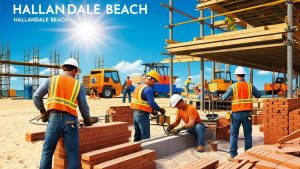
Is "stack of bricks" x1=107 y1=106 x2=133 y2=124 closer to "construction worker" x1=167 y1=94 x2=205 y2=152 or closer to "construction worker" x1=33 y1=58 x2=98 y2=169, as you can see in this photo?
"construction worker" x1=167 y1=94 x2=205 y2=152

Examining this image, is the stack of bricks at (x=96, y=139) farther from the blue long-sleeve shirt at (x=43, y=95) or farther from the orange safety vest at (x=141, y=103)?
the orange safety vest at (x=141, y=103)

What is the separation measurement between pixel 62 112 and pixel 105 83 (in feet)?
74.1

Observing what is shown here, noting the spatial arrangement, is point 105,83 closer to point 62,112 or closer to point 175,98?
point 175,98

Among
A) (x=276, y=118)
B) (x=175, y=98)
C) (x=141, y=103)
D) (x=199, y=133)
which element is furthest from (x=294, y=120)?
(x=141, y=103)

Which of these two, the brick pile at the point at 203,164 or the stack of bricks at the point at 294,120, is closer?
the brick pile at the point at 203,164

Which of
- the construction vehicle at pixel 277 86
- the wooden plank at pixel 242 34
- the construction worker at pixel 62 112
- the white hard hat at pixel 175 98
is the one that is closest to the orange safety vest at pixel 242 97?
the white hard hat at pixel 175 98

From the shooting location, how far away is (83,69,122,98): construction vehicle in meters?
26.1

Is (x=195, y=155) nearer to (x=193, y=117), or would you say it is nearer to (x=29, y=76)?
(x=193, y=117)

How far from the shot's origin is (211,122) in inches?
282

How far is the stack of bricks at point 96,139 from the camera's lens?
410cm

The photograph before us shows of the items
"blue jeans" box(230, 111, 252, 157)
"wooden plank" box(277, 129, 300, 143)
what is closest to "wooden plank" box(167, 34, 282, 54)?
"wooden plank" box(277, 129, 300, 143)

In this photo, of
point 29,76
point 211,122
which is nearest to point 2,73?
point 29,76

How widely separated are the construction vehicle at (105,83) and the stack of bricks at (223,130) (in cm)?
1914

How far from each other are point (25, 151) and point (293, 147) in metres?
5.39
